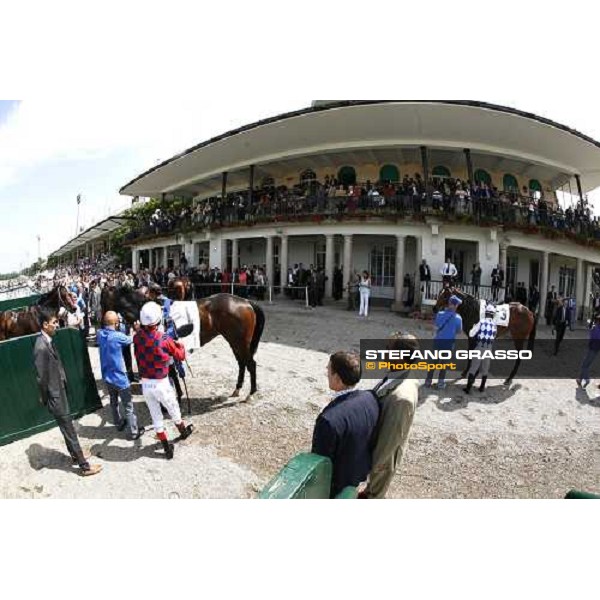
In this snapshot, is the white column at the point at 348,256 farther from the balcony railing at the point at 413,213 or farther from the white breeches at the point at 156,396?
the white breeches at the point at 156,396

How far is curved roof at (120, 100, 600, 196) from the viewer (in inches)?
484

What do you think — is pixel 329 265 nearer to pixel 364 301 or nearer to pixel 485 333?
pixel 364 301

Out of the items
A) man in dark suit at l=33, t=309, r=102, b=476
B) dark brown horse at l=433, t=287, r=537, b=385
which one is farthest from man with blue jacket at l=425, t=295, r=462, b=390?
man in dark suit at l=33, t=309, r=102, b=476

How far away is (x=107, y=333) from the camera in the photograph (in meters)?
4.52

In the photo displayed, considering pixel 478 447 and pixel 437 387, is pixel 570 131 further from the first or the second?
pixel 478 447

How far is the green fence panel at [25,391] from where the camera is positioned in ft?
14.3

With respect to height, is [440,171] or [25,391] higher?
[440,171]

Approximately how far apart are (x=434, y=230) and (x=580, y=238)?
7.15m

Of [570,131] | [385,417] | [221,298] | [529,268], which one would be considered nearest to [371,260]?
[529,268]

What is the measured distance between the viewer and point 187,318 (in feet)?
17.2

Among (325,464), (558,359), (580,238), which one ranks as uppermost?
(580,238)

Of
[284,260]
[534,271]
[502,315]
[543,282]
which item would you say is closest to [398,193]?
[284,260]

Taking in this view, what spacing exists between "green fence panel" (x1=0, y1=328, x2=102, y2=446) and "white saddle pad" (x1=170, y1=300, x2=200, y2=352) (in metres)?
1.44

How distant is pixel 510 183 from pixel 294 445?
17.4 meters
